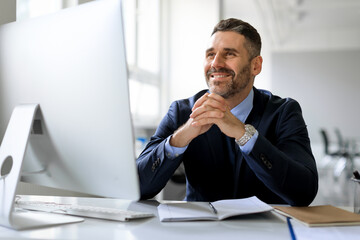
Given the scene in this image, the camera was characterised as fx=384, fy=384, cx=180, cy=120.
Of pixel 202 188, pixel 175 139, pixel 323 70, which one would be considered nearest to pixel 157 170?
pixel 175 139

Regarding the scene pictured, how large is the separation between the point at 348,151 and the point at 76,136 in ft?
19.7

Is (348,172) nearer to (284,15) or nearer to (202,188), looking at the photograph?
(284,15)

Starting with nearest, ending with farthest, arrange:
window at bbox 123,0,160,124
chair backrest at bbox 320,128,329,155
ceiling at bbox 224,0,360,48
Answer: window at bbox 123,0,160,124, chair backrest at bbox 320,128,329,155, ceiling at bbox 224,0,360,48

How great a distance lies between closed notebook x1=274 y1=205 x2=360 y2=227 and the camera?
0.94m

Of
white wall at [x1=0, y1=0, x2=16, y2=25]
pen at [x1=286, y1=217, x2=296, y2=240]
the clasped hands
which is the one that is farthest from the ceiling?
→ pen at [x1=286, y1=217, x2=296, y2=240]

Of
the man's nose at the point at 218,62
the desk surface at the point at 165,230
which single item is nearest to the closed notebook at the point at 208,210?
the desk surface at the point at 165,230

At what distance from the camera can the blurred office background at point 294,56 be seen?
5578 mm

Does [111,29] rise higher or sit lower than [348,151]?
higher

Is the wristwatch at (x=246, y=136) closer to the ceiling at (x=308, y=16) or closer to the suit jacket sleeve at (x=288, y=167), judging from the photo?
the suit jacket sleeve at (x=288, y=167)

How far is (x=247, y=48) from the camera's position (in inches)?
66.1

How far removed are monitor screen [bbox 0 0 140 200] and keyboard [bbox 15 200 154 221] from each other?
0.39 feet

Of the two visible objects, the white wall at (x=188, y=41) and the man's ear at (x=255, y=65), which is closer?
the man's ear at (x=255, y=65)

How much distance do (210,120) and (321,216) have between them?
1.56 feet

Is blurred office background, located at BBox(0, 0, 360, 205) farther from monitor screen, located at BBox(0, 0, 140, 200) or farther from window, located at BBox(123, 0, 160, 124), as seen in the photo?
monitor screen, located at BBox(0, 0, 140, 200)
